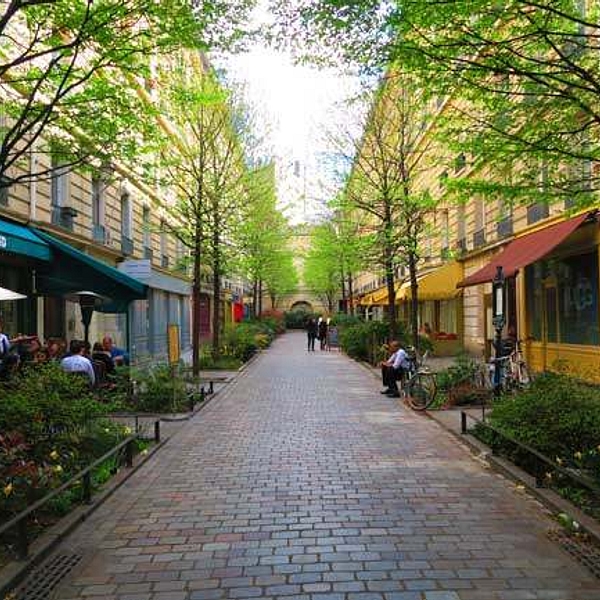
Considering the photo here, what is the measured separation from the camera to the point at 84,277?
14383mm

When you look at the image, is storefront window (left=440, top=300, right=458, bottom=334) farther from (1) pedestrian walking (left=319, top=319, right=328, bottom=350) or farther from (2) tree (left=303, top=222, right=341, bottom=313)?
(1) pedestrian walking (left=319, top=319, right=328, bottom=350)

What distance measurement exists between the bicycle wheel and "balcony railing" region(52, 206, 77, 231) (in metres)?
10.2

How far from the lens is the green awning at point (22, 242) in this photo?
40.4 feet

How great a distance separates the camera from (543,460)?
259 inches

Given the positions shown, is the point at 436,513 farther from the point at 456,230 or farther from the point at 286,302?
the point at 286,302

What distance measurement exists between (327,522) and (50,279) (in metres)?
11.2

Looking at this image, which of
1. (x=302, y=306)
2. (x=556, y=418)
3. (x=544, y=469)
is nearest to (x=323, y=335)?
(x=556, y=418)

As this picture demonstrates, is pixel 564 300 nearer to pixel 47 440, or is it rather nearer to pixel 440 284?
pixel 440 284

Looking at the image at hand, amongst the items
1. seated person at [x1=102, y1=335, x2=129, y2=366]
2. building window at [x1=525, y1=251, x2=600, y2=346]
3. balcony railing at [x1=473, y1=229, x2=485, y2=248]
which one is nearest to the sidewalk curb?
building window at [x1=525, y1=251, x2=600, y2=346]

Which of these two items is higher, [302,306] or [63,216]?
[63,216]

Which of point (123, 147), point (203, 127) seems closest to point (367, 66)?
point (123, 147)

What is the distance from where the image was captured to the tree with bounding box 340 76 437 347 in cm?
1870

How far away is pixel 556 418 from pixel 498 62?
3913 mm

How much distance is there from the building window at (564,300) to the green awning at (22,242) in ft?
40.6
